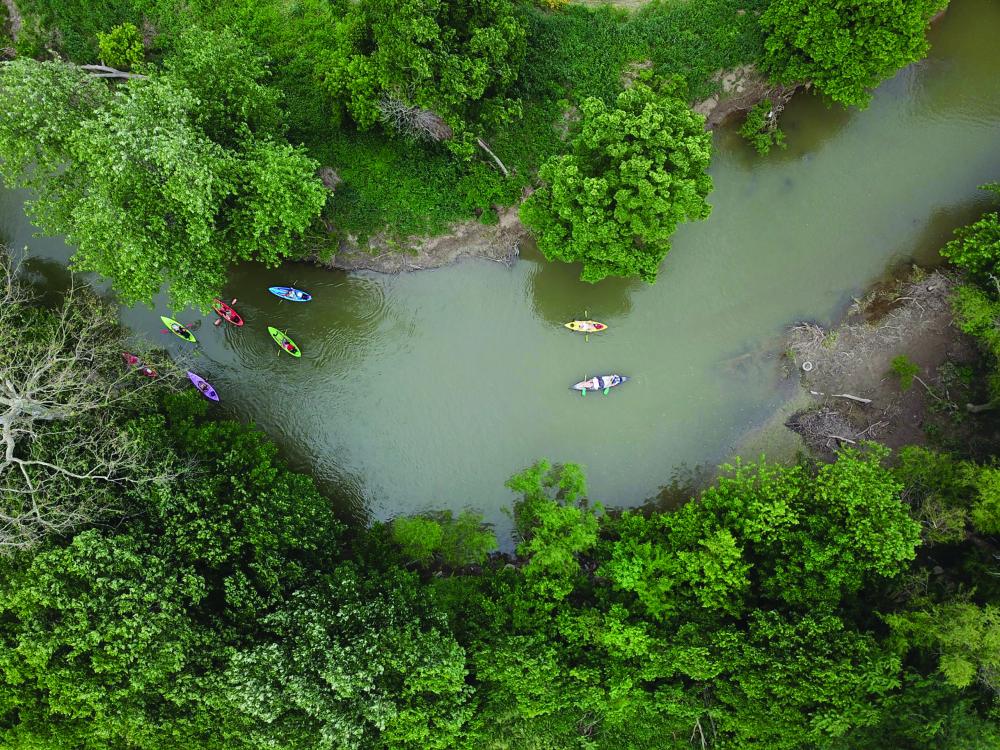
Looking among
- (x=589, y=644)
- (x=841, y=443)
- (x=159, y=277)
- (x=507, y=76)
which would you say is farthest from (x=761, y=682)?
(x=159, y=277)

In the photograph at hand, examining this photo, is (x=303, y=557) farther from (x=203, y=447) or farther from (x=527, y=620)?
(x=527, y=620)

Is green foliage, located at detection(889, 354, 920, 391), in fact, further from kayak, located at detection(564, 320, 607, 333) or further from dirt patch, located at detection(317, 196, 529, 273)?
dirt patch, located at detection(317, 196, 529, 273)

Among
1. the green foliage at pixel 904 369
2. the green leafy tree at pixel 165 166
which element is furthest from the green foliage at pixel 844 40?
the green leafy tree at pixel 165 166

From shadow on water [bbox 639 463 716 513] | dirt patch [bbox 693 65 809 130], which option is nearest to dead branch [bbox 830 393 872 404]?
shadow on water [bbox 639 463 716 513]

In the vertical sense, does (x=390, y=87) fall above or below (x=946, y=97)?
below

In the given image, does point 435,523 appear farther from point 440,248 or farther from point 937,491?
point 937,491
